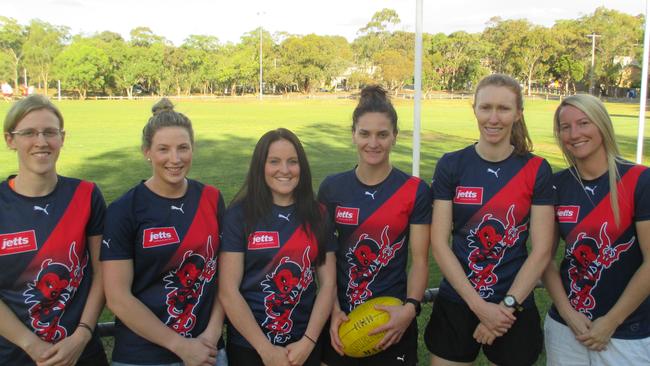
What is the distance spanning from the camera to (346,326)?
122 inches

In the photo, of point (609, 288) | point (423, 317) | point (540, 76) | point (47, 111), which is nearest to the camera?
point (47, 111)

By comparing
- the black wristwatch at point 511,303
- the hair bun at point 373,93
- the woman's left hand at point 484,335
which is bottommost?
the woman's left hand at point 484,335

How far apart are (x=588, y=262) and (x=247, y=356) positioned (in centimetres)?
194

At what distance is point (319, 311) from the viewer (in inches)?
120

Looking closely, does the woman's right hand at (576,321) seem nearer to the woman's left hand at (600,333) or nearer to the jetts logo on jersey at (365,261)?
the woman's left hand at (600,333)

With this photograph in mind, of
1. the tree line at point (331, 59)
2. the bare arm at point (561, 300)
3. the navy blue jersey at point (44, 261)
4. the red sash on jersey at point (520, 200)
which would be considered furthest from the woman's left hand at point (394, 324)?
the tree line at point (331, 59)

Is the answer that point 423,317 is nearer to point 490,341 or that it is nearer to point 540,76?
point 490,341

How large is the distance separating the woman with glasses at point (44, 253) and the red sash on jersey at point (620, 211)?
266cm

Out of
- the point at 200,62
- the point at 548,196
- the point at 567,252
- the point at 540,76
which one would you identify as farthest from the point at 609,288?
the point at 200,62

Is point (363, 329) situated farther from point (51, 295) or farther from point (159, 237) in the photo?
point (51, 295)

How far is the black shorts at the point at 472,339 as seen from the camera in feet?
10.2

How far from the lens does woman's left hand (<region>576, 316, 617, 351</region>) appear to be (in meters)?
2.97

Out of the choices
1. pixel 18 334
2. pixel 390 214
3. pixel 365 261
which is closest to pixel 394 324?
pixel 365 261

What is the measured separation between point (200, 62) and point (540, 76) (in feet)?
153
